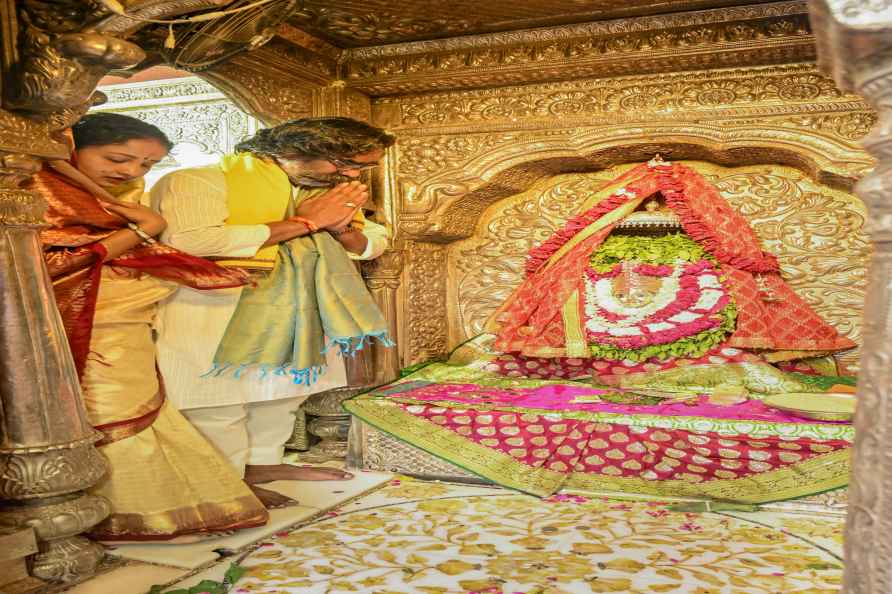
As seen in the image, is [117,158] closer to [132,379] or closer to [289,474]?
[132,379]

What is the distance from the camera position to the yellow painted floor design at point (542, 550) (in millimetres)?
2574

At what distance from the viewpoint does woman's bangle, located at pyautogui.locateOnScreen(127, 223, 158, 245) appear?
323 centimetres

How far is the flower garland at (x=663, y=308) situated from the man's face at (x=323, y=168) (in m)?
1.41

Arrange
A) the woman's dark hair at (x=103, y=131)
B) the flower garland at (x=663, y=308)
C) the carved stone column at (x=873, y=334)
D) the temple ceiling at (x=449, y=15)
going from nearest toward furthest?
the carved stone column at (x=873, y=334)
the woman's dark hair at (x=103, y=131)
the temple ceiling at (x=449, y=15)
the flower garland at (x=663, y=308)

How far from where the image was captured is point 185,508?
3.09 meters

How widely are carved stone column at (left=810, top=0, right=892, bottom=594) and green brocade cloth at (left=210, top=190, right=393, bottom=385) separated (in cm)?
276

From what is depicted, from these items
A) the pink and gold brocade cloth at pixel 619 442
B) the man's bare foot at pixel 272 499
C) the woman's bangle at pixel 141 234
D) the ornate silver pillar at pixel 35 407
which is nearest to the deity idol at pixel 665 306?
the pink and gold brocade cloth at pixel 619 442

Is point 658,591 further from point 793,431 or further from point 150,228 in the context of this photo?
point 150,228

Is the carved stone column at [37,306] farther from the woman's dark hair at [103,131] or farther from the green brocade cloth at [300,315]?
the green brocade cloth at [300,315]

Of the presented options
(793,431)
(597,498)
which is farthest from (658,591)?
(793,431)

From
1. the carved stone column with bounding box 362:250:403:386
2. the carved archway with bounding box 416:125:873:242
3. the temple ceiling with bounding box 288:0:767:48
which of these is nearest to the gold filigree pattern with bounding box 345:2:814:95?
the temple ceiling with bounding box 288:0:767:48

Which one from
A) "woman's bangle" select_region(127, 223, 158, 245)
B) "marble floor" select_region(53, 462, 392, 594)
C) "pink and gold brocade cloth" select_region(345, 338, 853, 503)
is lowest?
"marble floor" select_region(53, 462, 392, 594)

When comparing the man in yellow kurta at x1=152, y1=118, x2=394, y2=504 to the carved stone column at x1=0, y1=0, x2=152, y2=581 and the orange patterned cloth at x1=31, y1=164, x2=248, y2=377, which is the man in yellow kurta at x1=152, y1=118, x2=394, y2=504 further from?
the carved stone column at x1=0, y1=0, x2=152, y2=581

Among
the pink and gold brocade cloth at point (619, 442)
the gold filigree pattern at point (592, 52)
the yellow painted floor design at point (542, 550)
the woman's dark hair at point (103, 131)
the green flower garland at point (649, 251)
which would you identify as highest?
the gold filigree pattern at point (592, 52)
